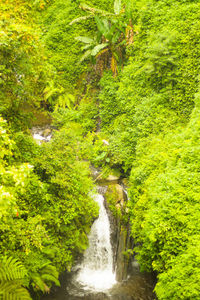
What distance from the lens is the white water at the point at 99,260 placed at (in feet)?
28.8

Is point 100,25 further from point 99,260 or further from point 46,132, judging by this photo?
point 99,260

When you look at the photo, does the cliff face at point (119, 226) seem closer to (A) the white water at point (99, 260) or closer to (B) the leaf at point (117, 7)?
(A) the white water at point (99, 260)

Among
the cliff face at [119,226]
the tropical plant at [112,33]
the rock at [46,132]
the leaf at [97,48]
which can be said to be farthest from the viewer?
the rock at [46,132]

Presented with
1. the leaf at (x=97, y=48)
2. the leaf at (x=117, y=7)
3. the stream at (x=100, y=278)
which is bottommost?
the stream at (x=100, y=278)

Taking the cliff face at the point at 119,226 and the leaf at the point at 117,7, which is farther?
the leaf at the point at 117,7

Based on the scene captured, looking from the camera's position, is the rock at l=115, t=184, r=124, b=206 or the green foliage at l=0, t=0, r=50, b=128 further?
the rock at l=115, t=184, r=124, b=206

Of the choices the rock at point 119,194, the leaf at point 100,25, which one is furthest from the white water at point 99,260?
the leaf at point 100,25

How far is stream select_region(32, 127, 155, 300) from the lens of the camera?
25.8 feet

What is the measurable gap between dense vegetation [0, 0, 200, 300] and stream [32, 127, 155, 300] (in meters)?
0.62

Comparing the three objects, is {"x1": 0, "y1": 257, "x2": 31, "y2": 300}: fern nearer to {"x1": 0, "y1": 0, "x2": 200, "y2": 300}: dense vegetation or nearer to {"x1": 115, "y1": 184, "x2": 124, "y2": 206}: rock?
{"x1": 0, "y1": 0, "x2": 200, "y2": 300}: dense vegetation

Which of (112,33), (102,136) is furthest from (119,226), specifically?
(112,33)

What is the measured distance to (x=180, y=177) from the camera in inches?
246

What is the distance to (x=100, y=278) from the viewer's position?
895 centimetres

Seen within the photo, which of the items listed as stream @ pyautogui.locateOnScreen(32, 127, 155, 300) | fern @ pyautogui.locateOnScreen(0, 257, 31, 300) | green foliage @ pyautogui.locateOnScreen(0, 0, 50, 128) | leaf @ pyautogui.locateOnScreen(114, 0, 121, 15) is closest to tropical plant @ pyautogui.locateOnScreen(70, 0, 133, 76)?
leaf @ pyautogui.locateOnScreen(114, 0, 121, 15)
